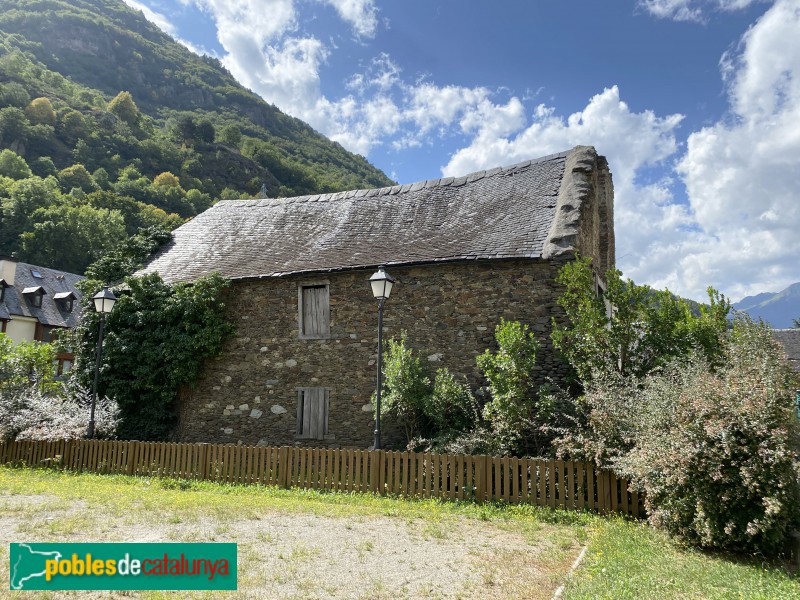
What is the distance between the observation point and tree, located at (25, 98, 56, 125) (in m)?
74.4

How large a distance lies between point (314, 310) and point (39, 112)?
8208 cm

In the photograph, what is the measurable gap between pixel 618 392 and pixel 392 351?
532cm

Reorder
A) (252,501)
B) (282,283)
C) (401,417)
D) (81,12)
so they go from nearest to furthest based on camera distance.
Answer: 1. (252,501)
2. (401,417)
3. (282,283)
4. (81,12)

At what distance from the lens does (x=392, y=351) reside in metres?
12.6

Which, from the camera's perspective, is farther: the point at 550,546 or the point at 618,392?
the point at 618,392

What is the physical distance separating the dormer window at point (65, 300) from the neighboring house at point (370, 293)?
25.3 metres

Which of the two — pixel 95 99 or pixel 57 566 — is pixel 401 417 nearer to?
pixel 57 566

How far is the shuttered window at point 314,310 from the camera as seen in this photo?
14078 mm

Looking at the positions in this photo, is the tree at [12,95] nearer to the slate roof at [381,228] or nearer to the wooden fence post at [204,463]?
the slate roof at [381,228]

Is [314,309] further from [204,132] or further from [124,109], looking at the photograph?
[124,109]

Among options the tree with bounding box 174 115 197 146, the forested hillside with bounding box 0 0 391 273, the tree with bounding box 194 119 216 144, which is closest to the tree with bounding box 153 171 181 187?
the forested hillside with bounding box 0 0 391 273

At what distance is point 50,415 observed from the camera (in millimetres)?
13305

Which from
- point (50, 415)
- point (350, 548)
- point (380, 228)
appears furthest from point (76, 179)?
point (350, 548)

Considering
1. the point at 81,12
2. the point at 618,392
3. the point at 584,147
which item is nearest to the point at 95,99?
the point at 81,12
